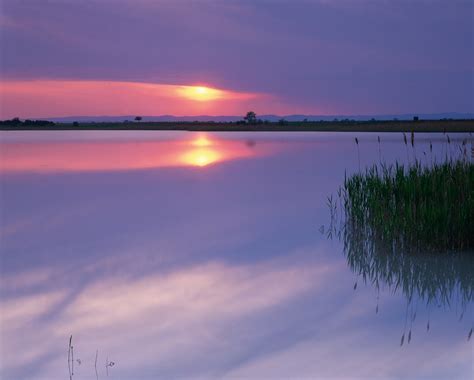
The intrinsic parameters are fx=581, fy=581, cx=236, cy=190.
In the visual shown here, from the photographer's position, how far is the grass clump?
6.45m

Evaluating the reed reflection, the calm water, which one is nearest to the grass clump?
the reed reflection

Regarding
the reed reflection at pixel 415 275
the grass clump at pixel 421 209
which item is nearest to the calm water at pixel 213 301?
the reed reflection at pixel 415 275

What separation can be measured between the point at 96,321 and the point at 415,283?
311 cm

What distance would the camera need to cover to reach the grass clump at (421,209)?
21.2ft

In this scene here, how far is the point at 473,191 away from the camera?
659cm

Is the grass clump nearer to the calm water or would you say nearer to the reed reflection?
the reed reflection

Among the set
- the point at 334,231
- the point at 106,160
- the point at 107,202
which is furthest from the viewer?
the point at 106,160

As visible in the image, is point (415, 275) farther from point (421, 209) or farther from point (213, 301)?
point (213, 301)

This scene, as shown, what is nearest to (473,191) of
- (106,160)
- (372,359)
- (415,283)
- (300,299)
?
(415,283)

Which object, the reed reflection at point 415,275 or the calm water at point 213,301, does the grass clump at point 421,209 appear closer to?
the reed reflection at point 415,275

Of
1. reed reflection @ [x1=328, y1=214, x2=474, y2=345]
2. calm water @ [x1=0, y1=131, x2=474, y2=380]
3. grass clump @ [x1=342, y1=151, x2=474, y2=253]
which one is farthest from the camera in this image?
grass clump @ [x1=342, y1=151, x2=474, y2=253]

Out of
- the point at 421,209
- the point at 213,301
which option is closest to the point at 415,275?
Result: the point at 421,209

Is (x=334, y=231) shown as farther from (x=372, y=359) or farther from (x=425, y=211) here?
(x=372, y=359)

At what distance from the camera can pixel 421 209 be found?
6555 millimetres
